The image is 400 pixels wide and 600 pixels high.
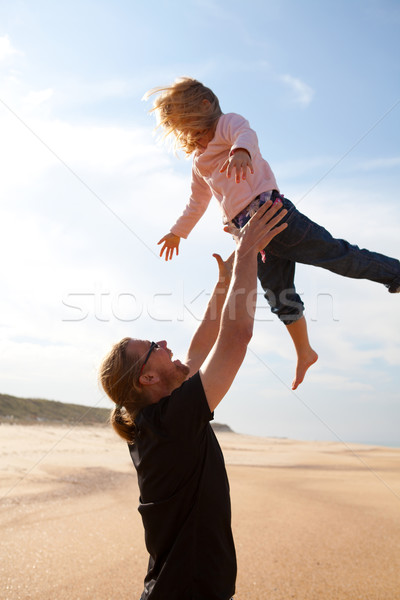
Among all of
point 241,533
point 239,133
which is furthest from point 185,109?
point 241,533

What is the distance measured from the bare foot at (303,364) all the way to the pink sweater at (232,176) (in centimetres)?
114

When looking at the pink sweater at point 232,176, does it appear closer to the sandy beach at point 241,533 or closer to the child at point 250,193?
the child at point 250,193

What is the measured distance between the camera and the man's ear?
2.54 metres

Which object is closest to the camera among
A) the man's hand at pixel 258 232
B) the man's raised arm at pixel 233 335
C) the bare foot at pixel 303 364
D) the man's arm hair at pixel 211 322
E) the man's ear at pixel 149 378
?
the man's raised arm at pixel 233 335

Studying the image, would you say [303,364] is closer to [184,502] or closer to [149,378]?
[149,378]

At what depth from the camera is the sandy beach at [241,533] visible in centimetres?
384

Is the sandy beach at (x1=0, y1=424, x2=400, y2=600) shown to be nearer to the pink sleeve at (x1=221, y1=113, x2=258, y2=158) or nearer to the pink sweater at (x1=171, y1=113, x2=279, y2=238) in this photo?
the pink sweater at (x1=171, y1=113, x2=279, y2=238)

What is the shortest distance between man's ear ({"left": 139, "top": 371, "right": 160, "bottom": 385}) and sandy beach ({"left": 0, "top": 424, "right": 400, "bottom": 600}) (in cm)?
199

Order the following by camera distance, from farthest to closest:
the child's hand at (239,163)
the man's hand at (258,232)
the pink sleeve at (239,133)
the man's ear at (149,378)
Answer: the pink sleeve at (239,133)
the child's hand at (239,163)
the man's ear at (149,378)
the man's hand at (258,232)

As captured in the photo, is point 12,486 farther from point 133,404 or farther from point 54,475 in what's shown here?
point 133,404

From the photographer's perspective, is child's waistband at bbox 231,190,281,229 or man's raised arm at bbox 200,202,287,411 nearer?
man's raised arm at bbox 200,202,287,411

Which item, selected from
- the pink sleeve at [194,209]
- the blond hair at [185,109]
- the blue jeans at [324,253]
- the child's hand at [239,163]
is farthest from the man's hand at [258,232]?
the pink sleeve at [194,209]

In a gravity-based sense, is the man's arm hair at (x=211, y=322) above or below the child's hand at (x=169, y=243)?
below

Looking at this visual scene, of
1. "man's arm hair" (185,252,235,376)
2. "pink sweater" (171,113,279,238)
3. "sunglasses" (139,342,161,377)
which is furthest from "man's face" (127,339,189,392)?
"pink sweater" (171,113,279,238)
